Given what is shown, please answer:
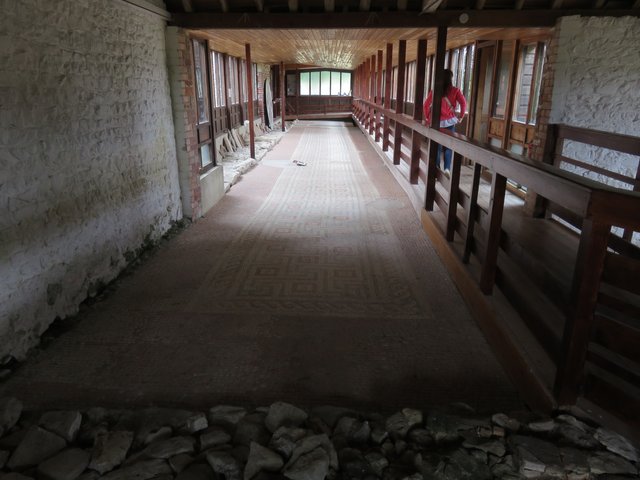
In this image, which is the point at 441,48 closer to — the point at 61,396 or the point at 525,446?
the point at 525,446

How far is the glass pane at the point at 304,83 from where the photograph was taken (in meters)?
24.9

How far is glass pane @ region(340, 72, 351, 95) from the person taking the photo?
25477 mm

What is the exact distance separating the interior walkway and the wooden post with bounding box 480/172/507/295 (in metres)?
0.36

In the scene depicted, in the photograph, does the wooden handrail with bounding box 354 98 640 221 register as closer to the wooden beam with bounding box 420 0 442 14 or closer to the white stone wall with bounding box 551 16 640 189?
the wooden beam with bounding box 420 0 442 14

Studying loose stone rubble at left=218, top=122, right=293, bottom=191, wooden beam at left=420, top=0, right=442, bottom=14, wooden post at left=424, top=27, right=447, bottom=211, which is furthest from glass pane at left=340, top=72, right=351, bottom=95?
wooden beam at left=420, top=0, right=442, bottom=14

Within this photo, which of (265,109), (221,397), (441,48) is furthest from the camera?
(265,109)

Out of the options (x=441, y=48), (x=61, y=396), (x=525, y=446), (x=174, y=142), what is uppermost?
(x=441, y=48)

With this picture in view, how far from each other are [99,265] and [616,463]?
3.72m

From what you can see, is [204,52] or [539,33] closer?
[539,33]

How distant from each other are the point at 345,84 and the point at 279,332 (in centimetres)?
2409

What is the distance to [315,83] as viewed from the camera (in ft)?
82.5

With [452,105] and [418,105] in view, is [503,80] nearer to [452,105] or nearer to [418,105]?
[418,105]

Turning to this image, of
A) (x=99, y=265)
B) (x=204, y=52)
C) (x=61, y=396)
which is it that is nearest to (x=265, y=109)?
(x=204, y=52)

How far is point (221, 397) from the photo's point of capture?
2650 mm
